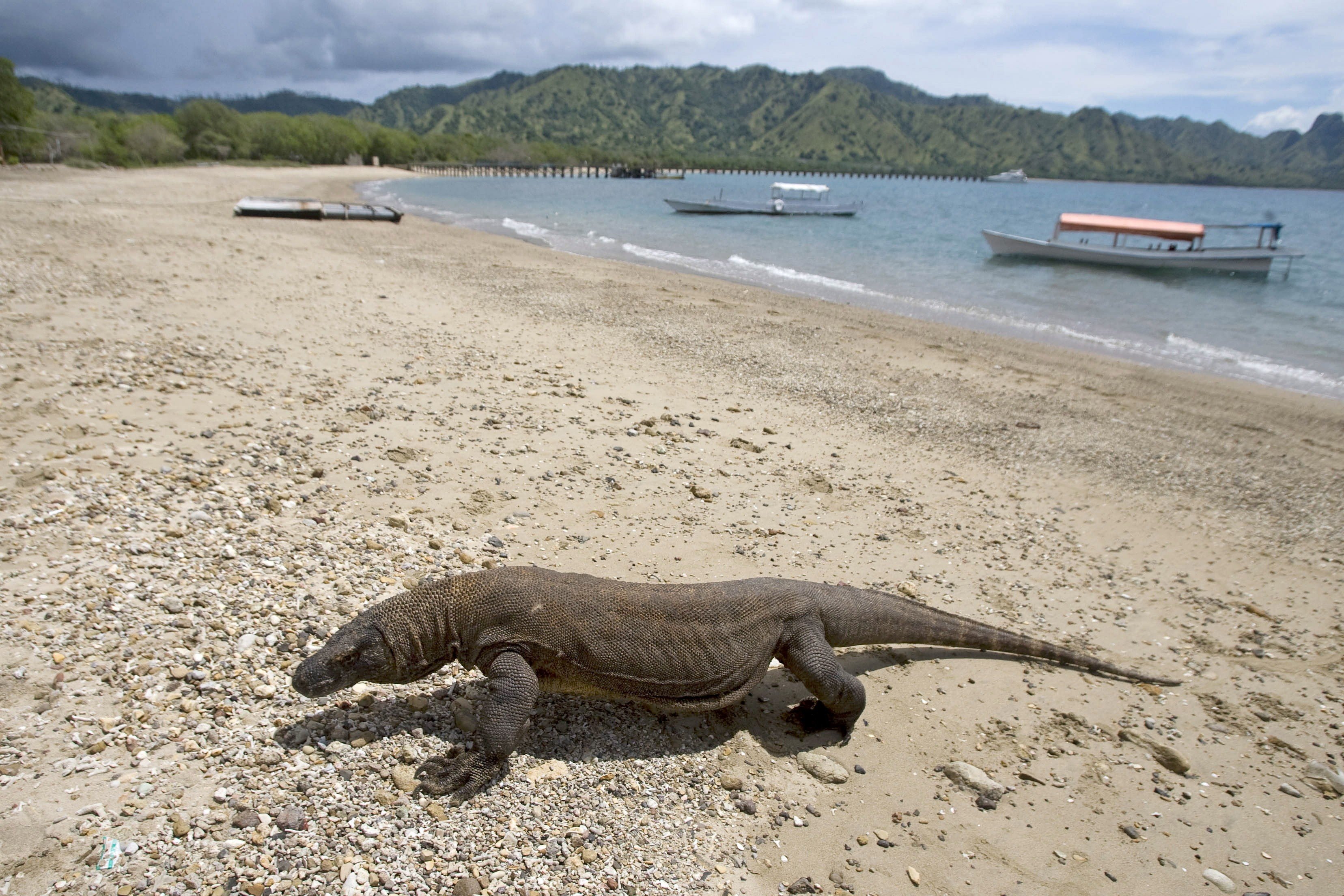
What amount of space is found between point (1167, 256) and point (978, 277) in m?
9.50

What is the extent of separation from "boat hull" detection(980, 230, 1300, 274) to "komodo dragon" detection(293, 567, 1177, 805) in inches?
1390

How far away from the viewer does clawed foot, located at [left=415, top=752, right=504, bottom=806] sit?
3879 mm

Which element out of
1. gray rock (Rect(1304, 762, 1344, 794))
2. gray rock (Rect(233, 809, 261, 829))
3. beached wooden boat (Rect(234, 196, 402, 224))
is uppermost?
beached wooden boat (Rect(234, 196, 402, 224))

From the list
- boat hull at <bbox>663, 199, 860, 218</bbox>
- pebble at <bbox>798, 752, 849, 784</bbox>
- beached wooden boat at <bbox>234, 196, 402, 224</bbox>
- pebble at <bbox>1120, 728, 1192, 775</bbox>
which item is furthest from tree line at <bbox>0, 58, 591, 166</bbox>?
pebble at <bbox>1120, 728, 1192, 775</bbox>

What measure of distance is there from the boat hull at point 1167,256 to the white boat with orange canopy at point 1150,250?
0.02 m

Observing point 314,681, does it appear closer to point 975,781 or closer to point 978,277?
point 975,781

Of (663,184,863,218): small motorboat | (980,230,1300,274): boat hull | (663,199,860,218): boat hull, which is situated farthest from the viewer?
(663,184,863,218): small motorboat

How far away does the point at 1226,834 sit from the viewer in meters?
4.29

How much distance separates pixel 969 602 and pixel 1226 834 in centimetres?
239

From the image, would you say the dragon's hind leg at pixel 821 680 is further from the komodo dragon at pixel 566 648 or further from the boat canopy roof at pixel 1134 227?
the boat canopy roof at pixel 1134 227

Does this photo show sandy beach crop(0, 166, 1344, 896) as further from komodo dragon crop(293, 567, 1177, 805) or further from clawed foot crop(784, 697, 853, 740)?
komodo dragon crop(293, 567, 1177, 805)

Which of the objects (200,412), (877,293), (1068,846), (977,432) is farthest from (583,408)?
(877,293)

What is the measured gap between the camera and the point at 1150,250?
33.4 meters

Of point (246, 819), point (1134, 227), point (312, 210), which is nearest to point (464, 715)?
point (246, 819)
